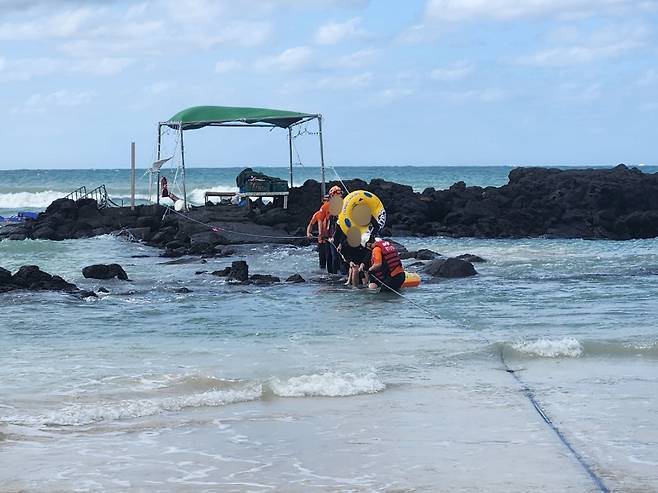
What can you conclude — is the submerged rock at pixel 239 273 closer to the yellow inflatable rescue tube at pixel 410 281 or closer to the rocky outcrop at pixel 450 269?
the yellow inflatable rescue tube at pixel 410 281

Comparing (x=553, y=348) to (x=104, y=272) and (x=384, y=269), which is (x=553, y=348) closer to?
(x=384, y=269)

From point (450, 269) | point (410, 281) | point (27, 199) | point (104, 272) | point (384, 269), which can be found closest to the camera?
point (384, 269)

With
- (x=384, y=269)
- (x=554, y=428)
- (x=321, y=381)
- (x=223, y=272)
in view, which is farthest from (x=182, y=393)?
(x=223, y=272)

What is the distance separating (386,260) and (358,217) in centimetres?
88

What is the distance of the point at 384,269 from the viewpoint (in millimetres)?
16812

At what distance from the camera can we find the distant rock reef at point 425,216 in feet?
88.4

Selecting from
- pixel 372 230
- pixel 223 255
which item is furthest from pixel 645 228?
pixel 372 230

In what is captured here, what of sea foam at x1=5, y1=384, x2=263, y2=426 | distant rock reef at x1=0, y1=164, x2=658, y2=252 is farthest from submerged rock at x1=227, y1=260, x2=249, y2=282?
sea foam at x1=5, y1=384, x2=263, y2=426

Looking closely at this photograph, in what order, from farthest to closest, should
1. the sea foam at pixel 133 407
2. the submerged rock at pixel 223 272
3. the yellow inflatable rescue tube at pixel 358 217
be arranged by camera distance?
the submerged rock at pixel 223 272 < the yellow inflatable rescue tube at pixel 358 217 < the sea foam at pixel 133 407

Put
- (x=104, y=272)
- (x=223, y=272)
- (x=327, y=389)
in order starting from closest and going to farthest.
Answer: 1. (x=327, y=389)
2. (x=104, y=272)
3. (x=223, y=272)

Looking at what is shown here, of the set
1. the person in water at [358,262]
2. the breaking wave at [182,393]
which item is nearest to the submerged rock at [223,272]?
the person in water at [358,262]

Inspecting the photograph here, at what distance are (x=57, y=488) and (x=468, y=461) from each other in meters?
2.71

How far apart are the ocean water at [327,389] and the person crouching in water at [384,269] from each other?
0.41 m

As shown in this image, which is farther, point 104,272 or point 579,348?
point 104,272
